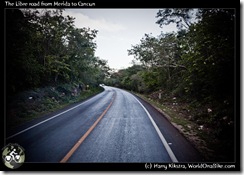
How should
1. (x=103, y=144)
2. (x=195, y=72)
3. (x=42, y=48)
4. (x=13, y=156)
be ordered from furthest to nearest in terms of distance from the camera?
(x=42, y=48) → (x=195, y=72) → (x=103, y=144) → (x=13, y=156)

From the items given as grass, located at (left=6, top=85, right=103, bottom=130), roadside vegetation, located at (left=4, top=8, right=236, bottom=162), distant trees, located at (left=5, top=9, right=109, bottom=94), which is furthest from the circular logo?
distant trees, located at (left=5, top=9, right=109, bottom=94)

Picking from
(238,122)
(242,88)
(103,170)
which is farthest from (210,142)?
(103,170)

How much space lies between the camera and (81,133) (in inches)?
182

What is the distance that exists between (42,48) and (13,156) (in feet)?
35.4

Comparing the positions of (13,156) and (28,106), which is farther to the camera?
(28,106)

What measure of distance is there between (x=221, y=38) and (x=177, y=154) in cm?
398

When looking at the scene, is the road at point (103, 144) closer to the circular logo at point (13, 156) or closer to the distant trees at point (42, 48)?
the circular logo at point (13, 156)

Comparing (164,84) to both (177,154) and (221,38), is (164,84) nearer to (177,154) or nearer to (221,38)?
(221,38)

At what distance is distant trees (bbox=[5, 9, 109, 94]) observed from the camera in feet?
18.8

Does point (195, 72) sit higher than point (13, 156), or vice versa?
point (195, 72)

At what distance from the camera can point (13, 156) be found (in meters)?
3.29

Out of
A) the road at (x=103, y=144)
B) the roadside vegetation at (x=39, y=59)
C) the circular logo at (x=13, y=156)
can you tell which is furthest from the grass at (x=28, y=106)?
the circular logo at (x=13, y=156)

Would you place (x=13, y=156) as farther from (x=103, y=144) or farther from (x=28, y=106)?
(x=28, y=106)

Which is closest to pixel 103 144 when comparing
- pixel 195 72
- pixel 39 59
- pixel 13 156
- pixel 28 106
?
pixel 13 156
